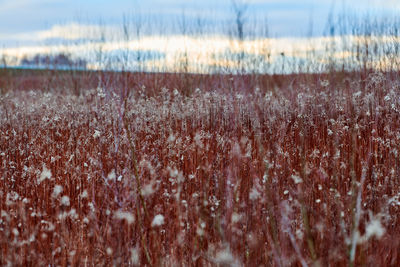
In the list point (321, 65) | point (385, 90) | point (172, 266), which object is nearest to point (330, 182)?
point (172, 266)

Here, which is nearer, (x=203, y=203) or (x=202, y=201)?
(x=203, y=203)

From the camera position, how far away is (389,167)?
12.0ft

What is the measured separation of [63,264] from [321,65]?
312 inches

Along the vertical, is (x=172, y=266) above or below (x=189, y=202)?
below

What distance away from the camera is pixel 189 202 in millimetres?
3064

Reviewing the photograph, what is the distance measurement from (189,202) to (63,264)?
981mm

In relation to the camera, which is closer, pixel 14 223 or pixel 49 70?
pixel 14 223

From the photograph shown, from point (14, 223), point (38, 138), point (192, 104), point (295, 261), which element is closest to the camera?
point (295, 261)

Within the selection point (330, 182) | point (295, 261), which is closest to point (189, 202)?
point (295, 261)

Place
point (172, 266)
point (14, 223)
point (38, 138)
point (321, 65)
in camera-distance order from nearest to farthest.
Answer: point (172, 266), point (14, 223), point (38, 138), point (321, 65)

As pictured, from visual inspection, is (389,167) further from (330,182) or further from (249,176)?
(249,176)

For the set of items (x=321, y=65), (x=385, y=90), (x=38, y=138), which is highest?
(x=321, y=65)

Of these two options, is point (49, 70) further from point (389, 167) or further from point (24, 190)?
point (389, 167)

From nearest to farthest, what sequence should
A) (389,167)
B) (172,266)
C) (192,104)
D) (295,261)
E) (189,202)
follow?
1. (295,261)
2. (172,266)
3. (189,202)
4. (389,167)
5. (192,104)
